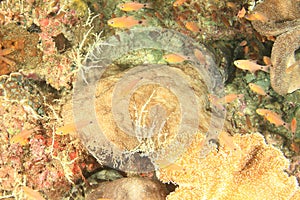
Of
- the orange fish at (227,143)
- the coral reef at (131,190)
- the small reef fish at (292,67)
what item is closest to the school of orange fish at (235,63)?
the small reef fish at (292,67)

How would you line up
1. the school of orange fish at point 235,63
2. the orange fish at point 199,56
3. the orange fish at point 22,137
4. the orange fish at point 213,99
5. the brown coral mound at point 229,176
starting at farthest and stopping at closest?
the orange fish at point 199,56
the orange fish at point 213,99
the school of orange fish at point 235,63
the orange fish at point 22,137
the brown coral mound at point 229,176

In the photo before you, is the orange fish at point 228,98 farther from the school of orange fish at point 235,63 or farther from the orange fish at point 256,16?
the orange fish at point 256,16

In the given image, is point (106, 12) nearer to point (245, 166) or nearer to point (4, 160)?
point (4, 160)

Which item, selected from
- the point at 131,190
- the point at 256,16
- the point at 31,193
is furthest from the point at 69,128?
the point at 256,16

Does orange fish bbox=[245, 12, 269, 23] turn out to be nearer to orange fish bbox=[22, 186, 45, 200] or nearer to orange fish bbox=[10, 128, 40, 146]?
orange fish bbox=[10, 128, 40, 146]

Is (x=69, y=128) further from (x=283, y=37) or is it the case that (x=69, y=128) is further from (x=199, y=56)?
(x=283, y=37)

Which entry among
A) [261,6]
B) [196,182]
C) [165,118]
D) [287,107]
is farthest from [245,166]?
[261,6]
